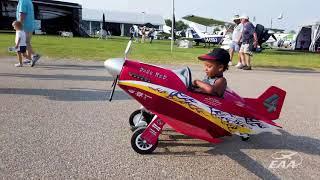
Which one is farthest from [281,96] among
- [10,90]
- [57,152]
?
[10,90]

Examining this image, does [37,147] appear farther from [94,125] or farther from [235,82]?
[235,82]

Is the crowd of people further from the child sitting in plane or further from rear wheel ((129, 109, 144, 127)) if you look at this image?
the child sitting in plane

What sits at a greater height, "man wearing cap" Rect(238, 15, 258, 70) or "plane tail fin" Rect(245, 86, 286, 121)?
"man wearing cap" Rect(238, 15, 258, 70)

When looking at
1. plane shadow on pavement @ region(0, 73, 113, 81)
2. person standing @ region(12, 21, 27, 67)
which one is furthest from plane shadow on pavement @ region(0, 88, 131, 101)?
person standing @ region(12, 21, 27, 67)

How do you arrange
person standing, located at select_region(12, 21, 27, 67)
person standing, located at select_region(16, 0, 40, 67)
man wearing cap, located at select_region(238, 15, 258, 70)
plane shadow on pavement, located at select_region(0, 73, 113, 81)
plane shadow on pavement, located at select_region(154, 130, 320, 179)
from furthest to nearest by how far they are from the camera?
man wearing cap, located at select_region(238, 15, 258, 70)
person standing, located at select_region(16, 0, 40, 67)
person standing, located at select_region(12, 21, 27, 67)
plane shadow on pavement, located at select_region(0, 73, 113, 81)
plane shadow on pavement, located at select_region(154, 130, 320, 179)

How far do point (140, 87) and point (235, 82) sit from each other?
22.0ft

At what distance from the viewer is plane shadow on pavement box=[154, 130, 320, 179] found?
14.9 feet

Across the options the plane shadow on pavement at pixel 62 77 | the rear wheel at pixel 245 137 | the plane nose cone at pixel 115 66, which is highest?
the plane nose cone at pixel 115 66

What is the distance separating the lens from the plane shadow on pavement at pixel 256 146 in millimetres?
4527

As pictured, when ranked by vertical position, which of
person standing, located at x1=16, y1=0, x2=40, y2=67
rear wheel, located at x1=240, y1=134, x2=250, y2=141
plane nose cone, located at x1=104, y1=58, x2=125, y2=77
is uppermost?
person standing, located at x1=16, y1=0, x2=40, y2=67

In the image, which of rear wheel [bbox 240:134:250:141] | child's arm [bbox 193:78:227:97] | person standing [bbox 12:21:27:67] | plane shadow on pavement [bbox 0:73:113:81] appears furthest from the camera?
person standing [bbox 12:21:27:67]

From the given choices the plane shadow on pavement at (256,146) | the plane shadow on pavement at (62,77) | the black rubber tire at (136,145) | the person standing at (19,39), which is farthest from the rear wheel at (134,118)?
the person standing at (19,39)

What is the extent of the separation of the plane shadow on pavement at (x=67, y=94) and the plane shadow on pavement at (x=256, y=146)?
2.80m

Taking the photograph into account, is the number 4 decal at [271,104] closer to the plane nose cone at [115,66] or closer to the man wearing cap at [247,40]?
the plane nose cone at [115,66]
